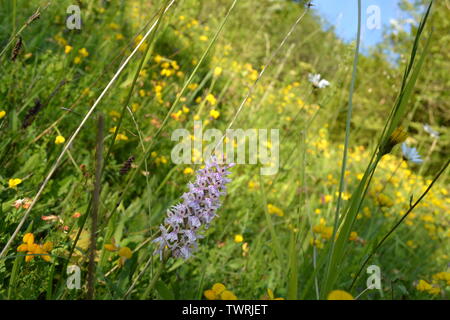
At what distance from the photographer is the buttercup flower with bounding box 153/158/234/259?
622 millimetres

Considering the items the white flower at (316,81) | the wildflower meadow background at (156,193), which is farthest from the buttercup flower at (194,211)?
the white flower at (316,81)

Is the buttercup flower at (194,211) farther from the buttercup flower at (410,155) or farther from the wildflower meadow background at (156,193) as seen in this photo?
the buttercup flower at (410,155)

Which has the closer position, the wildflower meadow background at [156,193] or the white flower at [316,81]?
the wildflower meadow background at [156,193]

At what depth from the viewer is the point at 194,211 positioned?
24.8 inches

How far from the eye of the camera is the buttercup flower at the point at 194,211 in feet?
2.04

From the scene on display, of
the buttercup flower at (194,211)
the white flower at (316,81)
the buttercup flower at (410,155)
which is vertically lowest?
the buttercup flower at (194,211)

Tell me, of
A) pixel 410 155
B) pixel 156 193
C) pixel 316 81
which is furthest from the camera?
pixel 316 81

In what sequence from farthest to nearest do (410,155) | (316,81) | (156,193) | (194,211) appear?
(316,81)
(410,155)
(156,193)
(194,211)

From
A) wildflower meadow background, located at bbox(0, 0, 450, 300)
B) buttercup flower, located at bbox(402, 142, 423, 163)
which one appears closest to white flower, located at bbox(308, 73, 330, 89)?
wildflower meadow background, located at bbox(0, 0, 450, 300)

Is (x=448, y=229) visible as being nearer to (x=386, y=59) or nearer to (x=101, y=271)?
(x=101, y=271)

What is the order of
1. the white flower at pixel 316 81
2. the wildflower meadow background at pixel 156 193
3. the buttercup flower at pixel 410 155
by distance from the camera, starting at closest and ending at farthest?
1. the wildflower meadow background at pixel 156 193
2. the buttercup flower at pixel 410 155
3. the white flower at pixel 316 81

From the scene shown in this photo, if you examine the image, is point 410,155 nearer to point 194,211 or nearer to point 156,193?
point 156,193

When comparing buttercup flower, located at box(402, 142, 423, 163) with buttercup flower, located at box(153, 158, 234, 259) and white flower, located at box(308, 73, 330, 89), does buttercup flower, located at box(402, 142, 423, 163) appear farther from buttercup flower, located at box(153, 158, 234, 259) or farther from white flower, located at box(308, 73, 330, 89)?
buttercup flower, located at box(153, 158, 234, 259)

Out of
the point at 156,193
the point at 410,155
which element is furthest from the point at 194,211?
the point at 410,155
